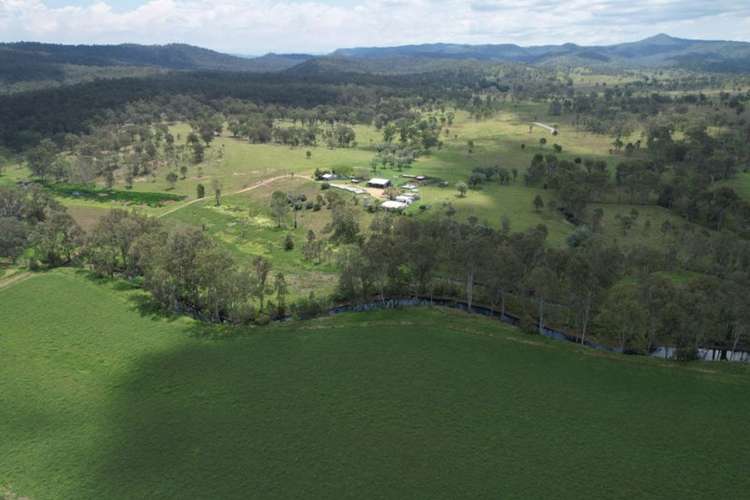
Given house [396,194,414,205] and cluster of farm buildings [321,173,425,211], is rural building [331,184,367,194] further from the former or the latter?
house [396,194,414,205]

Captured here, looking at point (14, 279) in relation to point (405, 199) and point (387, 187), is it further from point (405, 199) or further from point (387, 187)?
point (387, 187)

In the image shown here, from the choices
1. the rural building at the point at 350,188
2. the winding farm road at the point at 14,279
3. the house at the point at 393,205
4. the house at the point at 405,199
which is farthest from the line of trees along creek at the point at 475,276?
the rural building at the point at 350,188

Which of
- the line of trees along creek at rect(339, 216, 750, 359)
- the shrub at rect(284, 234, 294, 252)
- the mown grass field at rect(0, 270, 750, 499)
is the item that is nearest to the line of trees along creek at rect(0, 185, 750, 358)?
the line of trees along creek at rect(339, 216, 750, 359)

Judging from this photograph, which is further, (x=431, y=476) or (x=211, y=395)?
(x=211, y=395)

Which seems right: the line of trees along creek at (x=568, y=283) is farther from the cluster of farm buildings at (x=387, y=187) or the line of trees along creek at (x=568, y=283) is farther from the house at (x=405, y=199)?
the house at (x=405, y=199)

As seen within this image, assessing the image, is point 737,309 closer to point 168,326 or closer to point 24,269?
point 168,326

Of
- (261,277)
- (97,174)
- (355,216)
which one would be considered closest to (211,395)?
(261,277)

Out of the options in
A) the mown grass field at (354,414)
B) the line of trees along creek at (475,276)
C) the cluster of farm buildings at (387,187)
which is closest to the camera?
the mown grass field at (354,414)
